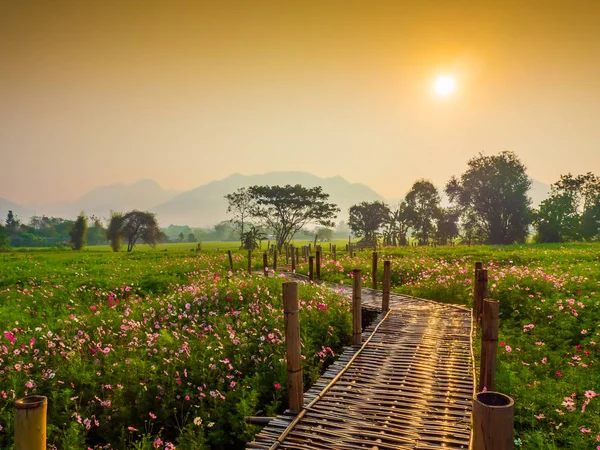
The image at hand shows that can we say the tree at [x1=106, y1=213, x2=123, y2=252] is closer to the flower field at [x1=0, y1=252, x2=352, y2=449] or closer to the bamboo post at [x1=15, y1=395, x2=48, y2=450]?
the flower field at [x1=0, y1=252, x2=352, y2=449]

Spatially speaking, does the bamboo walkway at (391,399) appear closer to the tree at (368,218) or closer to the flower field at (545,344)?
the flower field at (545,344)

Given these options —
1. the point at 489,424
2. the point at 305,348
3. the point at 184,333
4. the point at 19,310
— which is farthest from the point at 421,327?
the point at 19,310

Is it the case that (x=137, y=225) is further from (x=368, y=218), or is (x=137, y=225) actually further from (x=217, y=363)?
(x=217, y=363)

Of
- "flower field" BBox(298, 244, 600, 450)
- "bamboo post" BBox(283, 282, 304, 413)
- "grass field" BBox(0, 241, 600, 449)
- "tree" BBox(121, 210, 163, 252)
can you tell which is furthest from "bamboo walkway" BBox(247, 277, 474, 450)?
"tree" BBox(121, 210, 163, 252)

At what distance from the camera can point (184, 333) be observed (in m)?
9.57

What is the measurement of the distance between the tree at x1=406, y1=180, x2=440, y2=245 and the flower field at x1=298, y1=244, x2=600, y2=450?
49655 millimetres

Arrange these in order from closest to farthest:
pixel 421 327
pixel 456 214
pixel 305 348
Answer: pixel 305 348, pixel 421 327, pixel 456 214

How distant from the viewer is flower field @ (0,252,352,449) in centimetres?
650

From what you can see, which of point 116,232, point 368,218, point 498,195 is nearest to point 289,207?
point 368,218

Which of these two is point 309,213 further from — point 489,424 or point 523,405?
point 489,424

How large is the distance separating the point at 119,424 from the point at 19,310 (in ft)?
28.0

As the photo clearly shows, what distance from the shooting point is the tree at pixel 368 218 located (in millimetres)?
74688

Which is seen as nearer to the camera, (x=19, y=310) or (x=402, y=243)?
(x=19, y=310)

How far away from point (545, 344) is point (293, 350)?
21.9 feet
